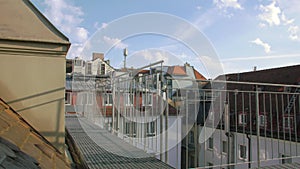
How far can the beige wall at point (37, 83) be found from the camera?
1452 millimetres

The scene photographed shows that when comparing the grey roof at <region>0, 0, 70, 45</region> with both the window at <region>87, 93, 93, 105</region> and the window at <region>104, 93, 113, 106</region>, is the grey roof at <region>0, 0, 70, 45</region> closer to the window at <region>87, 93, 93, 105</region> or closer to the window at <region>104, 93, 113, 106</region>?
the window at <region>104, 93, 113, 106</region>

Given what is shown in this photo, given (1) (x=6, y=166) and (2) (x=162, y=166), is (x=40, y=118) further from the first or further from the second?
(2) (x=162, y=166)

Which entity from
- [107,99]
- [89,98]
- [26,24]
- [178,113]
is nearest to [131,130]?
[178,113]

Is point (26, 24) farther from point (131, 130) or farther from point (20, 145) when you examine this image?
point (131, 130)

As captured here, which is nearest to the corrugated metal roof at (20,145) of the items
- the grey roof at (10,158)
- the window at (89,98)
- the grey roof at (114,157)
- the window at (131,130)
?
the grey roof at (10,158)

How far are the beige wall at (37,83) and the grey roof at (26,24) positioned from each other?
5cm

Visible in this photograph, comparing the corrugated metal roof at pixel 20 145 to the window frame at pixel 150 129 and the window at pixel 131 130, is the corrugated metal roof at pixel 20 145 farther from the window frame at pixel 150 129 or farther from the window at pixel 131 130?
the window at pixel 131 130

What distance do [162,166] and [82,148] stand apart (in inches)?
38.7

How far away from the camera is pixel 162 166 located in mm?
1624

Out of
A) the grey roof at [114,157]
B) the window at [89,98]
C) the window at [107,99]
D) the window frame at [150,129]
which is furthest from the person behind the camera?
the window at [89,98]

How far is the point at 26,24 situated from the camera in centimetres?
155

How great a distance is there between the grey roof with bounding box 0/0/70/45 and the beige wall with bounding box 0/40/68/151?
5 cm

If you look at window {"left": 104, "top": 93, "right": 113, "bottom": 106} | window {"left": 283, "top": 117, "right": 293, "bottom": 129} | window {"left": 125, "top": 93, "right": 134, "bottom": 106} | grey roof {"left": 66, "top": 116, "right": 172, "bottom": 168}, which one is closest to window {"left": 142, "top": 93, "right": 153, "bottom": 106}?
window {"left": 125, "top": 93, "right": 134, "bottom": 106}

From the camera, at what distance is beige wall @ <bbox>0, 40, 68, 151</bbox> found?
1.45m
